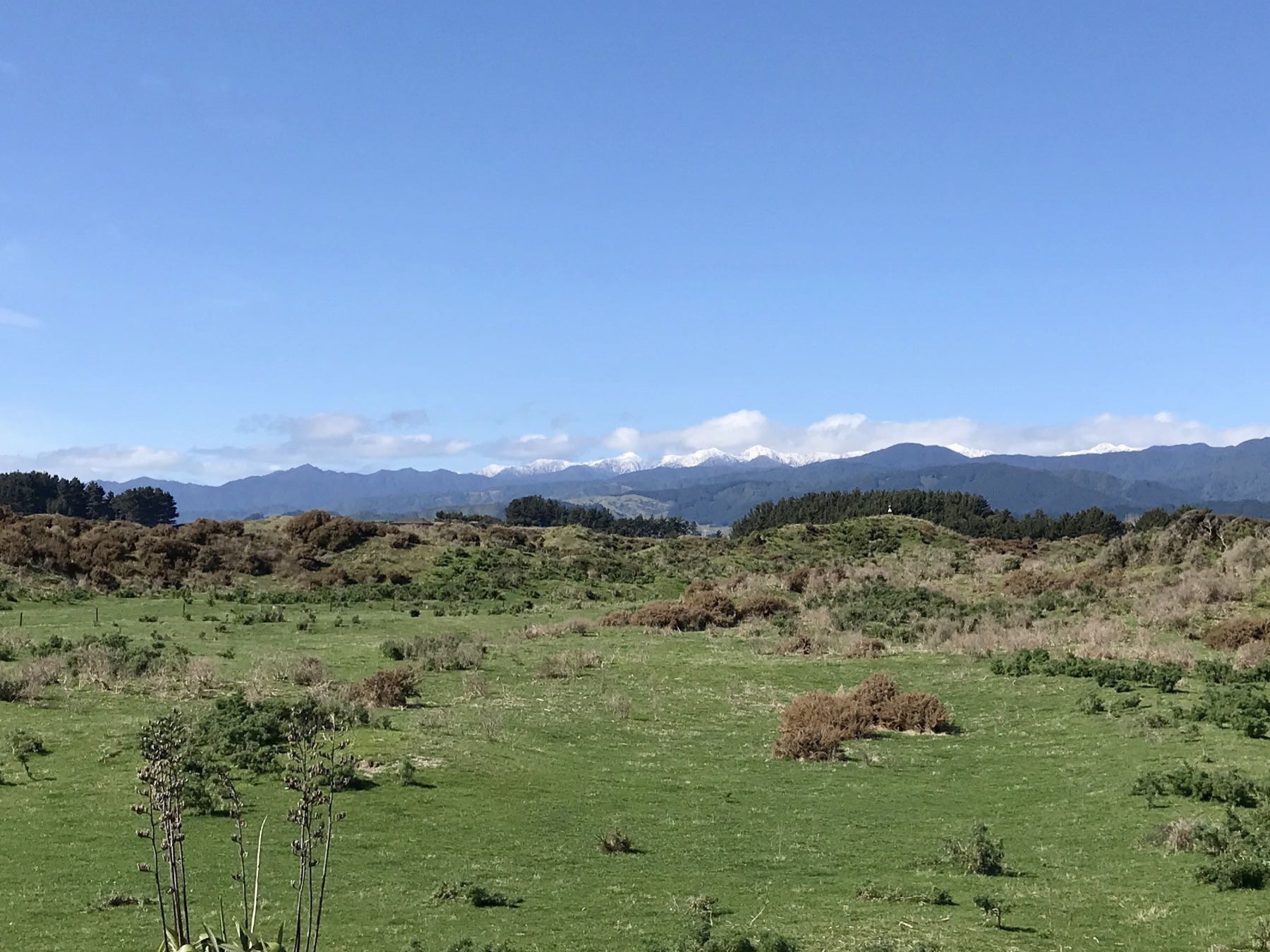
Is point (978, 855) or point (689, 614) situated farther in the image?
point (689, 614)

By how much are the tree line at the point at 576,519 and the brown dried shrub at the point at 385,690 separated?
125 metres

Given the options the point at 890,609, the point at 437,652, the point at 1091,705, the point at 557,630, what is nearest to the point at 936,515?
the point at 890,609

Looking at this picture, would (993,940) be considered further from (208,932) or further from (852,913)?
(208,932)

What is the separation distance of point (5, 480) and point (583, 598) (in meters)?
99.9

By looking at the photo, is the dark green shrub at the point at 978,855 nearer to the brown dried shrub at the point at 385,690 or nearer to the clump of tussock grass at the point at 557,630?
the brown dried shrub at the point at 385,690

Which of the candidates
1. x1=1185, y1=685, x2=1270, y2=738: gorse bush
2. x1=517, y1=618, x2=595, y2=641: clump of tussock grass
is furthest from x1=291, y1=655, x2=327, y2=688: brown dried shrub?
x1=1185, y1=685, x2=1270, y2=738: gorse bush

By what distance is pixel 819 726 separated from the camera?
23.7 metres

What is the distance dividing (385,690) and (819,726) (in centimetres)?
1143

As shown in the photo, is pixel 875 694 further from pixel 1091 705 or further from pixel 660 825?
pixel 660 825

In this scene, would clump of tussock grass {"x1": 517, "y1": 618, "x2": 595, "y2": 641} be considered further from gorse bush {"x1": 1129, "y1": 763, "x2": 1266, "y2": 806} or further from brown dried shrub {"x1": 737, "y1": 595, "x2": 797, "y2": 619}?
gorse bush {"x1": 1129, "y1": 763, "x2": 1266, "y2": 806}

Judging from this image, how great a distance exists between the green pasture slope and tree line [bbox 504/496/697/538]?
127559 mm

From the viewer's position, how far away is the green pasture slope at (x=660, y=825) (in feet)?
39.3

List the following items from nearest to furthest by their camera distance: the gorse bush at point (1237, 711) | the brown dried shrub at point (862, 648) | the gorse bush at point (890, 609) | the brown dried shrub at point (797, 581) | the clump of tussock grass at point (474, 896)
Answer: the clump of tussock grass at point (474, 896) < the gorse bush at point (1237, 711) < the brown dried shrub at point (862, 648) < the gorse bush at point (890, 609) < the brown dried shrub at point (797, 581)

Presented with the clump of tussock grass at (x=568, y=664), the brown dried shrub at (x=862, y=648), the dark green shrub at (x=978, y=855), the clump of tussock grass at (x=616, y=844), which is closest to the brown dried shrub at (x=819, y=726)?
the dark green shrub at (x=978, y=855)
